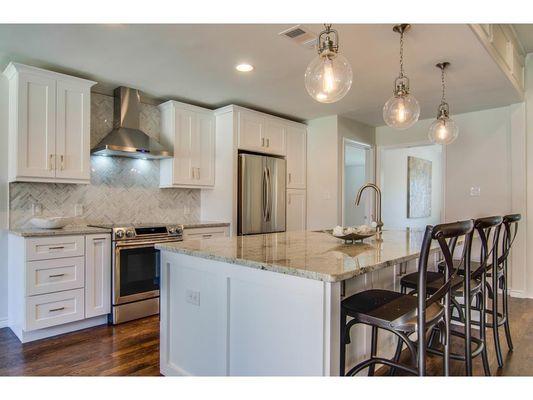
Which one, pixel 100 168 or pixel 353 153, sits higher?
pixel 353 153

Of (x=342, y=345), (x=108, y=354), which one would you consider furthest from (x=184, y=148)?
(x=342, y=345)

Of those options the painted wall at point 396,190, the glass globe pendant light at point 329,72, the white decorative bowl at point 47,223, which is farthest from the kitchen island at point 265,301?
the painted wall at point 396,190

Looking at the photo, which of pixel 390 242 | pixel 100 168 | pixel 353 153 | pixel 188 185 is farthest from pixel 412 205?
pixel 100 168

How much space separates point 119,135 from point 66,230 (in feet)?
3.71

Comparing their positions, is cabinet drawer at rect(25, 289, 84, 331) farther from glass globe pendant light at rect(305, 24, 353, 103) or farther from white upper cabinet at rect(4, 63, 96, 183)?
glass globe pendant light at rect(305, 24, 353, 103)

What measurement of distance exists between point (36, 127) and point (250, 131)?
7.44 ft

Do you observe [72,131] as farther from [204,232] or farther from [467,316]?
[467,316]

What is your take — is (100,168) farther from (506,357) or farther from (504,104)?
(504,104)

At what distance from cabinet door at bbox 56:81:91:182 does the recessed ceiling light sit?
1.45 m

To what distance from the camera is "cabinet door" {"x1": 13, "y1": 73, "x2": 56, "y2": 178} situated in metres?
2.99

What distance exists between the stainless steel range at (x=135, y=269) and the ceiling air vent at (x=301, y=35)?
2108 mm

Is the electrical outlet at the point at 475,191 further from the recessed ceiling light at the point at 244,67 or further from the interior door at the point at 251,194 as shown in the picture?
the recessed ceiling light at the point at 244,67

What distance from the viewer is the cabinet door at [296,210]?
4938 millimetres
